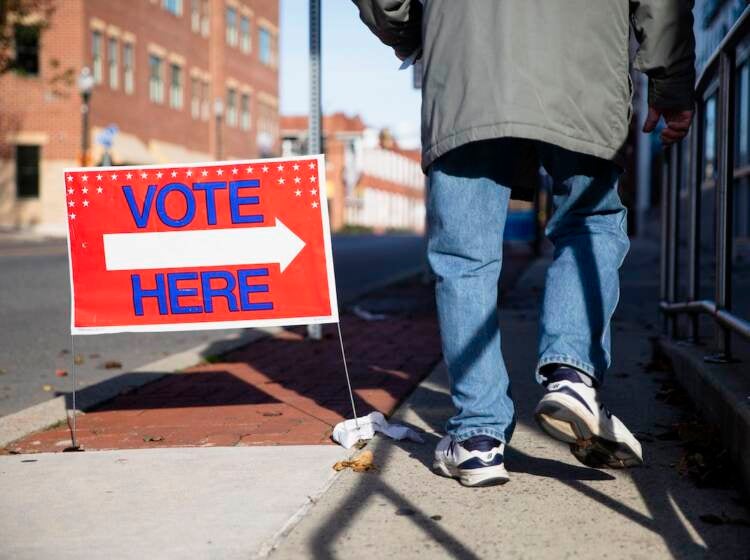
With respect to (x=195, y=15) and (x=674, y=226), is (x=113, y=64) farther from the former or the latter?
(x=674, y=226)

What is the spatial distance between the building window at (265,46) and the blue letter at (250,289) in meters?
53.1

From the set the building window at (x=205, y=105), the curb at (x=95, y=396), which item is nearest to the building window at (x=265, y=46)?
the building window at (x=205, y=105)

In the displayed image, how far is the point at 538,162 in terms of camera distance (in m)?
3.14

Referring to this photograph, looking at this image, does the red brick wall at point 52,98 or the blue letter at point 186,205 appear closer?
the blue letter at point 186,205

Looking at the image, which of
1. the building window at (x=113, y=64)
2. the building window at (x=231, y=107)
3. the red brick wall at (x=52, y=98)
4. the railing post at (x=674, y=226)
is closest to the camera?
the railing post at (x=674, y=226)

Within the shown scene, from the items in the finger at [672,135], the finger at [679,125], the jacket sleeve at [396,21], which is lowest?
the finger at [672,135]

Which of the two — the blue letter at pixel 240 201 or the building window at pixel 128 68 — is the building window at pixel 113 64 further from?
the blue letter at pixel 240 201

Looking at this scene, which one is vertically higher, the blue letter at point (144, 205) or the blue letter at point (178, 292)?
the blue letter at point (144, 205)

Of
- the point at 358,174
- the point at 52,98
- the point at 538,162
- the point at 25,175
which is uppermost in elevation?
the point at 52,98

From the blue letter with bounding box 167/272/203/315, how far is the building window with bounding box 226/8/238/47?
48.0 metres

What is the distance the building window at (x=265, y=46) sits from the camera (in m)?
55.8

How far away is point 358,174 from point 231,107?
83.9 feet

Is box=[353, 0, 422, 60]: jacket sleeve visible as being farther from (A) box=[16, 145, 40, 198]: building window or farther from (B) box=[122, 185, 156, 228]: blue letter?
(A) box=[16, 145, 40, 198]: building window

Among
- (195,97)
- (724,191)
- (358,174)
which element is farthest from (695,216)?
(358,174)
